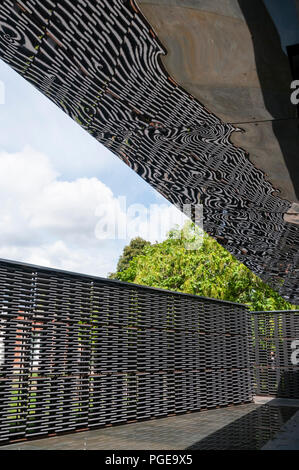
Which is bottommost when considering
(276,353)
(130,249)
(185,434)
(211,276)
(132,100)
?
(185,434)

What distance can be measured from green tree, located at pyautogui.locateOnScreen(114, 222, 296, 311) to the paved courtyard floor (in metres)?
8.73

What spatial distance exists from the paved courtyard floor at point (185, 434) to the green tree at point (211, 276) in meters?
8.73

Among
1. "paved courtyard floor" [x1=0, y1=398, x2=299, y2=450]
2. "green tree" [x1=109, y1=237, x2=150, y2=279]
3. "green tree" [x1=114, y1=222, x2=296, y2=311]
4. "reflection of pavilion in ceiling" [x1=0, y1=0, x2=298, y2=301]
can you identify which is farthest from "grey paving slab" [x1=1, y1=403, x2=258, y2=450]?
"green tree" [x1=109, y1=237, x2=150, y2=279]

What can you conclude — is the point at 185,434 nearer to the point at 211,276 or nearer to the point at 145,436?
the point at 145,436

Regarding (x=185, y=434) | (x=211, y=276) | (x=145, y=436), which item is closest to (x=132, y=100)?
(x=145, y=436)

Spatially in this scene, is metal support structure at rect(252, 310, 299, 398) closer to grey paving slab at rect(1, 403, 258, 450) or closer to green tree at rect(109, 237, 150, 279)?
grey paving slab at rect(1, 403, 258, 450)

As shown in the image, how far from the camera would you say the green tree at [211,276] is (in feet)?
63.3

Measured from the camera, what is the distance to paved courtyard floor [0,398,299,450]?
662 cm

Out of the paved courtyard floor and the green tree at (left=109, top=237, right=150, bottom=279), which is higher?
the green tree at (left=109, top=237, right=150, bottom=279)

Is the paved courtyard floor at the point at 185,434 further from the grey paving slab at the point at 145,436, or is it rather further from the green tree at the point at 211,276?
the green tree at the point at 211,276

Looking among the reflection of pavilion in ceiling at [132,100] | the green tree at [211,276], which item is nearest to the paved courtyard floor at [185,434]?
the reflection of pavilion in ceiling at [132,100]

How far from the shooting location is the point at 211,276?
20203 millimetres

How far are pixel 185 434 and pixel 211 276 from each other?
12689 mm
